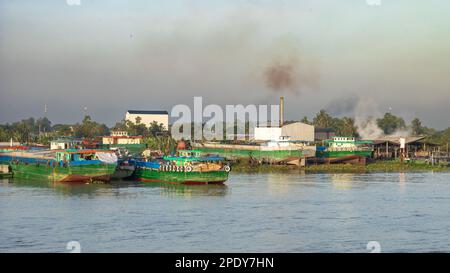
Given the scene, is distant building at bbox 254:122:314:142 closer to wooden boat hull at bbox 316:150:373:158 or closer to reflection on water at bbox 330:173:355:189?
wooden boat hull at bbox 316:150:373:158

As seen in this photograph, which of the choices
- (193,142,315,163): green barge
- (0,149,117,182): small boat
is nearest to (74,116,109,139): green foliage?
(193,142,315,163): green barge

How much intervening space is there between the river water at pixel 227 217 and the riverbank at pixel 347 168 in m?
17.6

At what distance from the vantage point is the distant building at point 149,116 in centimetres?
12386

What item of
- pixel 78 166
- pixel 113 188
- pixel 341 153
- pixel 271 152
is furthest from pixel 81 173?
pixel 341 153

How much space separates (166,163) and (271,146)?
2683 centimetres

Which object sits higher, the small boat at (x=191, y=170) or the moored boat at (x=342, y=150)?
the moored boat at (x=342, y=150)

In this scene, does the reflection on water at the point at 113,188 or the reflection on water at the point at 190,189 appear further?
the reflection on water at the point at 113,188

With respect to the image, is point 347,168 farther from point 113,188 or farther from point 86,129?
point 86,129

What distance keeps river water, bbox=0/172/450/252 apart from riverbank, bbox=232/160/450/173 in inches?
693

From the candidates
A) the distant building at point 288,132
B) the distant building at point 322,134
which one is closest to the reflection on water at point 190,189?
the distant building at point 288,132

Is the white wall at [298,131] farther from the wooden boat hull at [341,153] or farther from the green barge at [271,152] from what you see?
the wooden boat hull at [341,153]

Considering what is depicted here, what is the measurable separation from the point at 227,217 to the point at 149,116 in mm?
90987
